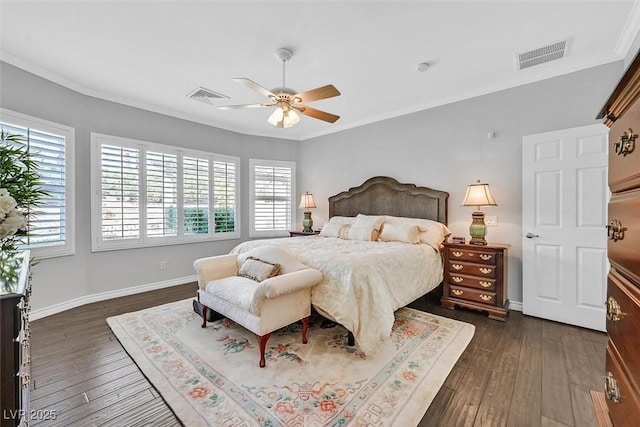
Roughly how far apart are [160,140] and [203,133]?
28.8 inches

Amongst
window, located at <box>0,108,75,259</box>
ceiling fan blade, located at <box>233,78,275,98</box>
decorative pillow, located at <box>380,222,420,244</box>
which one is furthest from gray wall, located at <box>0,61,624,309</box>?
ceiling fan blade, located at <box>233,78,275,98</box>

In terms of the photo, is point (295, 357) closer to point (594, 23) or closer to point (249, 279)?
point (249, 279)

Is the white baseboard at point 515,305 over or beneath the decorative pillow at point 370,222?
beneath

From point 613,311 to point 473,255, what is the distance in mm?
2343

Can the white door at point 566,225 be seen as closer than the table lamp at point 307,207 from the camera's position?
Yes

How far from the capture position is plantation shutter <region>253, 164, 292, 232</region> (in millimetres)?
5566

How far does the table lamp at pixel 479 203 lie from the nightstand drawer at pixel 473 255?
160 mm

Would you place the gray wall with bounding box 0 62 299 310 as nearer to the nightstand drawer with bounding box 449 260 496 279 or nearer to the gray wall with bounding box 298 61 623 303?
the gray wall with bounding box 298 61 623 303

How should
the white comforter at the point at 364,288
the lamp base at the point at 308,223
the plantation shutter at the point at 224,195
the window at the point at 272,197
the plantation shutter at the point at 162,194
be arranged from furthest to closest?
1. the window at the point at 272,197
2. the lamp base at the point at 308,223
3. the plantation shutter at the point at 224,195
4. the plantation shutter at the point at 162,194
5. the white comforter at the point at 364,288

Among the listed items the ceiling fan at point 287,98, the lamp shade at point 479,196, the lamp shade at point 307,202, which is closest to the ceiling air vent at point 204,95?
Result: the ceiling fan at point 287,98

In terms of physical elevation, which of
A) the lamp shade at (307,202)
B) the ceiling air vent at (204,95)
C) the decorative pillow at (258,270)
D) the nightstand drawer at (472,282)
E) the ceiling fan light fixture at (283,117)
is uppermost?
the ceiling air vent at (204,95)

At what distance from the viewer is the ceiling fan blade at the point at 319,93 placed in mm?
2351

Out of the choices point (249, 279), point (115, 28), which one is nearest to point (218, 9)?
point (115, 28)

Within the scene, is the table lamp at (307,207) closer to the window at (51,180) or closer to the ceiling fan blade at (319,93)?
the ceiling fan blade at (319,93)
